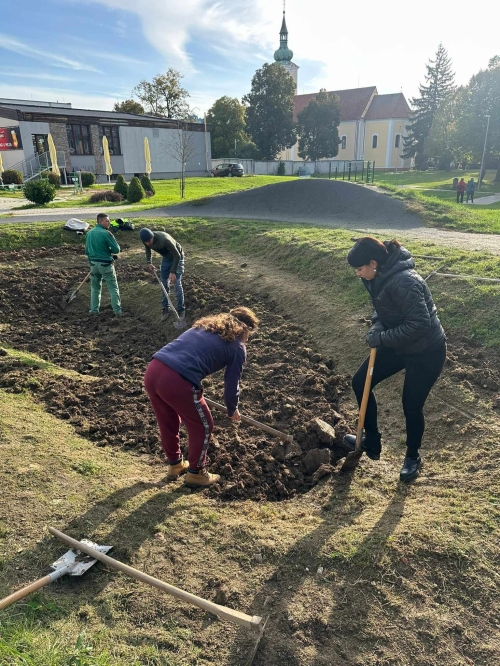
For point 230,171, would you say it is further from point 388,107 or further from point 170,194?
point 388,107

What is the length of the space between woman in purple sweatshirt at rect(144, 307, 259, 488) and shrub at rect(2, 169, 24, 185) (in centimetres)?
3257

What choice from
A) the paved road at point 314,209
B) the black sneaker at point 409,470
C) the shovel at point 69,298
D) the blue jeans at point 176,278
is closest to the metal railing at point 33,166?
the paved road at point 314,209

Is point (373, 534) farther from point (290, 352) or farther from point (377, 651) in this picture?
point (290, 352)

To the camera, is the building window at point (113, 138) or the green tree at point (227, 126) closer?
the building window at point (113, 138)

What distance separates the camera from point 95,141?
123 feet

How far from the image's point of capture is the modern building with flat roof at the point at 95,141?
1324 inches

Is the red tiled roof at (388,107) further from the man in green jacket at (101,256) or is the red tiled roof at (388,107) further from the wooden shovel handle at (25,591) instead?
the wooden shovel handle at (25,591)

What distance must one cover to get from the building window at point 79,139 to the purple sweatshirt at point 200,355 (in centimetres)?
3829

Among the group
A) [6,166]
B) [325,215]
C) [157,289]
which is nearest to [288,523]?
[157,289]

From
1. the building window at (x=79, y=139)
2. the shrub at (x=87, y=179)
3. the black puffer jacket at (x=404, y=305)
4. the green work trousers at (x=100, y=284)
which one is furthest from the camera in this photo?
the building window at (x=79, y=139)

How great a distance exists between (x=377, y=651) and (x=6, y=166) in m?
39.0

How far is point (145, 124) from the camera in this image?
1601 inches

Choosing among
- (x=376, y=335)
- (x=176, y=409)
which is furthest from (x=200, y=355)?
(x=376, y=335)

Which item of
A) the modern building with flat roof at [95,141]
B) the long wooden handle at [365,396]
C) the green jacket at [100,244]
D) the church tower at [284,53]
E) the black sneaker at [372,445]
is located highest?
the church tower at [284,53]
